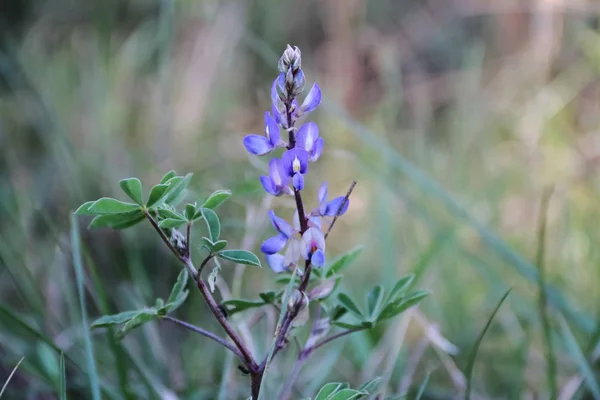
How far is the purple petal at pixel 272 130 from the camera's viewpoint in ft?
2.07

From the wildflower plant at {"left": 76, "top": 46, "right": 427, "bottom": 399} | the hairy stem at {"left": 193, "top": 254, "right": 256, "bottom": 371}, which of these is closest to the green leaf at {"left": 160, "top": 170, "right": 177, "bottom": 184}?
the wildflower plant at {"left": 76, "top": 46, "right": 427, "bottom": 399}

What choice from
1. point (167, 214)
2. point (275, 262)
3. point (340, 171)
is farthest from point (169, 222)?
point (340, 171)

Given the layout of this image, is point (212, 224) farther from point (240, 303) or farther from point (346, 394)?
point (346, 394)

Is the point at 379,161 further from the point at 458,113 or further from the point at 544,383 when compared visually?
the point at 544,383

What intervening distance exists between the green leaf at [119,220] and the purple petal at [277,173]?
140 mm

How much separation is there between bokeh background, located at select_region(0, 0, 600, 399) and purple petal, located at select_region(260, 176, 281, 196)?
0.94ft

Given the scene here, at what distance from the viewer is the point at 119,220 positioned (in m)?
0.68

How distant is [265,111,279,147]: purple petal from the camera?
0.63 meters

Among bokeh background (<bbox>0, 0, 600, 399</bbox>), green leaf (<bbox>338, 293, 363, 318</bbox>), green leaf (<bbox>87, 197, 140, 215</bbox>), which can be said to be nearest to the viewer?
green leaf (<bbox>87, 197, 140, 215</bbox>)

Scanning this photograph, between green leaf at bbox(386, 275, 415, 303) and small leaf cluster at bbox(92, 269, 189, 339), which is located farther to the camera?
green leaf at bbox(386, 275, 415, 303)

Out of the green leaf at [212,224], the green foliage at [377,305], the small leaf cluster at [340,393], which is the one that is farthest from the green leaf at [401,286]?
the green leaf at [212,224]

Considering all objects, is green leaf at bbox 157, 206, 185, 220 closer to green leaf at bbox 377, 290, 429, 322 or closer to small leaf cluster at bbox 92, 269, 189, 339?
small leaf cluster at bbox 92, 269, 189, 339

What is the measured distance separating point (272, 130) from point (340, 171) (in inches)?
71.4

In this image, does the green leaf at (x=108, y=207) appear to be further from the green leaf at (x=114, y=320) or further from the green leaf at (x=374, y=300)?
the green leaf at (x=374, y=300)
